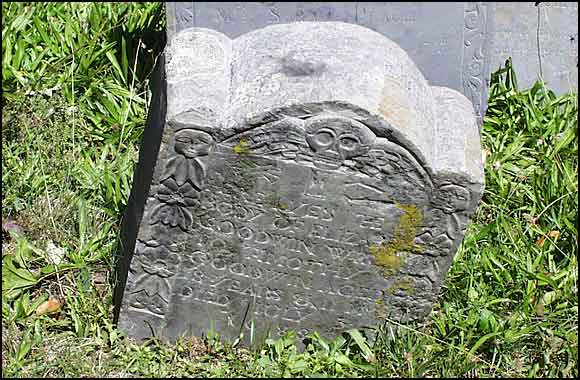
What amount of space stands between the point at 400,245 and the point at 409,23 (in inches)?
59.9

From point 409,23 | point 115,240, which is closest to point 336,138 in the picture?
point 115,240

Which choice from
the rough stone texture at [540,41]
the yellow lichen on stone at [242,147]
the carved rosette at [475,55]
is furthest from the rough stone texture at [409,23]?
the yellow lichen on stone at [242,147]

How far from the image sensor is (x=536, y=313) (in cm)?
336

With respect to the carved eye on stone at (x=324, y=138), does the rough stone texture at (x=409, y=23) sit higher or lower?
higher

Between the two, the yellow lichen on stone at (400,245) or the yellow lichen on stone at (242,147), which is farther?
the yellow lichen on stone at (400,245)

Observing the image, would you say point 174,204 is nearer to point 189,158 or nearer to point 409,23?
point 189,158

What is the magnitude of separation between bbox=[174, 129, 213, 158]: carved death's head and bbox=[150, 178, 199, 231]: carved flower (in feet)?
0.40

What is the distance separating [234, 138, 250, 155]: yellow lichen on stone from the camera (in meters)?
2.80

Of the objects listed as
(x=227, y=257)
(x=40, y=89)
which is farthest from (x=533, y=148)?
(x=40, y=89)

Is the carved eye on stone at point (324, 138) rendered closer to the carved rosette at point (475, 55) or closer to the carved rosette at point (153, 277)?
the carved rosette at point (153, 277)

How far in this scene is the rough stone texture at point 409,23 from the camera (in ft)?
13.8

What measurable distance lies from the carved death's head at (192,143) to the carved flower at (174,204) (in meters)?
0.12

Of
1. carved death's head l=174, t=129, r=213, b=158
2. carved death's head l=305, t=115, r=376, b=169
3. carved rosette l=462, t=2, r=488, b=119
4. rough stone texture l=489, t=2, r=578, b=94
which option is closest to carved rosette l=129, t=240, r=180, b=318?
carved death's head l=174, t=129, r=213, b=158

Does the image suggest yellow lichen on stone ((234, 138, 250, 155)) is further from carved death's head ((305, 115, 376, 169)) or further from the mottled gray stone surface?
the mottled gray stone surface
